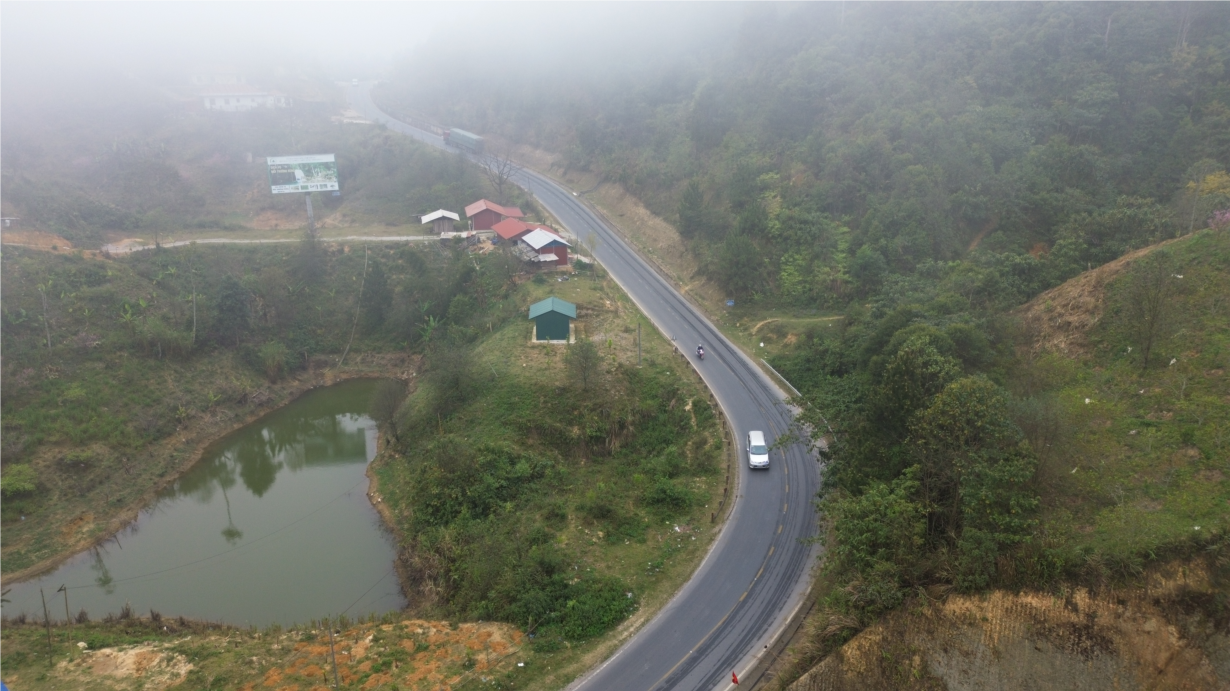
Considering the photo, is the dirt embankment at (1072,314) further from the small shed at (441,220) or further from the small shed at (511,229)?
the small shed at (441,220)

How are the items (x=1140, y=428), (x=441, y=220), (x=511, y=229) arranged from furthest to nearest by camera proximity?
(x=441, y=220) < (x=511, y=229) < (x=1140, y=428)

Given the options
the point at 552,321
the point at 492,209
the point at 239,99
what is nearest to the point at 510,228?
the point at 492,209

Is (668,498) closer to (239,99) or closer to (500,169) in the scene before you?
(500,169)

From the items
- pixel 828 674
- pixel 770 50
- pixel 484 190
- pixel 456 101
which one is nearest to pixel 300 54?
pixel 456 101

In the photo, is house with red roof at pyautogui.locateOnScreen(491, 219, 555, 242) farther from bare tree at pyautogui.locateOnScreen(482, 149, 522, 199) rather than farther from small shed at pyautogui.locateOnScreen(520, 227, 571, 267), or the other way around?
bare tree at pyautogui.locateOnScreen(482, 149, 522, 199)

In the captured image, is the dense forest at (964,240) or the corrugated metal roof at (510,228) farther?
the corrugated metal roof at (510,228)

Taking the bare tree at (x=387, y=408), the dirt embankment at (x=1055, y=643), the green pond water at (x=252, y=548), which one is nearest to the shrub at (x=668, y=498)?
the green pond water at (x=252, y=548)

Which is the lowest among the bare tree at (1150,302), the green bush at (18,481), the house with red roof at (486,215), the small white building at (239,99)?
the green bush at (18,481)

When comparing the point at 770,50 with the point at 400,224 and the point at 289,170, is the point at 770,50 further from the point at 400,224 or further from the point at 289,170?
the point at 289,170
